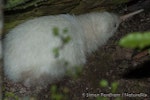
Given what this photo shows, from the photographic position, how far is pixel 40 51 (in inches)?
163

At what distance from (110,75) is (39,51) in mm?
1271

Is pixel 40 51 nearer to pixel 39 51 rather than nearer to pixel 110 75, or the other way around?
pixel 39 51

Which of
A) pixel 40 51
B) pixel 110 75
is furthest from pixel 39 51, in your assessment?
pixel 110 75

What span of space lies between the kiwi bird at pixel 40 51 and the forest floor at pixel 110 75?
16 cm

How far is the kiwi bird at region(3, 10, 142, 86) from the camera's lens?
4113mm

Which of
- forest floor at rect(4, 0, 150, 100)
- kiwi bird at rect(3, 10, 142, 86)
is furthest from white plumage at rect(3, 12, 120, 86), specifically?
forest floor at rect(4, 0, 150, 100)

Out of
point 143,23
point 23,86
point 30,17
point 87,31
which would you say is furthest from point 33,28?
point 143,23

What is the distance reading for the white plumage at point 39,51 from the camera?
4.11 m

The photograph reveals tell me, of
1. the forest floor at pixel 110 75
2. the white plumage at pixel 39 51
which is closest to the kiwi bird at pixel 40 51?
the white plumage at pixel 39 51

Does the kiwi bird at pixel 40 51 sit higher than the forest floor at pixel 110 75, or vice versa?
the kiwi bird at pixel 40 51

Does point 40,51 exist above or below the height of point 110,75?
above

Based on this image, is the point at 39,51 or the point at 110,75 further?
the point at 110,75

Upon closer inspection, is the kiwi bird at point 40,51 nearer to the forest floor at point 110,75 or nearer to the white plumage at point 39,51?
the white plumage at point 39,51

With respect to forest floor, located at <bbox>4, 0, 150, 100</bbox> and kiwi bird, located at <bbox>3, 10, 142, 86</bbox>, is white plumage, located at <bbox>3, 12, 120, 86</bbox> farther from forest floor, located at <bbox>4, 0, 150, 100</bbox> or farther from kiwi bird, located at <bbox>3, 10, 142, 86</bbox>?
forest floor, located at <bbox>4, 0, 150, 100</bbox>
